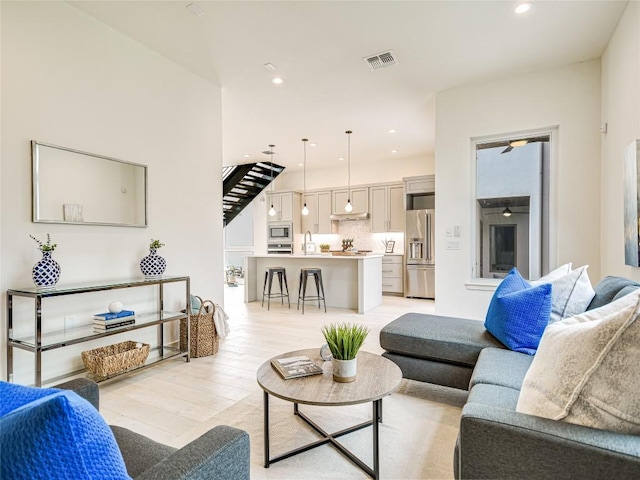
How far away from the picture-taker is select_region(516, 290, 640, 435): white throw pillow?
1.00 metres

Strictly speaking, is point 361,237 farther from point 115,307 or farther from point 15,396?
point 15,396

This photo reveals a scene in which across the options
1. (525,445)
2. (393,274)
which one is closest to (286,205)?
(393,274)

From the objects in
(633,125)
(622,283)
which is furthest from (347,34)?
(622,283)

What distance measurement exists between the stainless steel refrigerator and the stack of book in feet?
18.0

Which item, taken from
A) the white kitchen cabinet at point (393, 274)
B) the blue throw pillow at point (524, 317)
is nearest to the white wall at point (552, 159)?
the blue throw pillow at point (524, 317)

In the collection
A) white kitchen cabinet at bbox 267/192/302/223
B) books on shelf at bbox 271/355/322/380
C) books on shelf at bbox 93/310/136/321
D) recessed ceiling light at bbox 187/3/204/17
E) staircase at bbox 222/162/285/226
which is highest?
recessed ceiling light at bbox 187/3/204/17

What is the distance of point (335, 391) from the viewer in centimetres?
165

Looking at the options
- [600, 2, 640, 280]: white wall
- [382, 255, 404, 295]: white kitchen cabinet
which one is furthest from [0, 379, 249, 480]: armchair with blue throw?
[382, 255, 404, 295]: white kitchen cabinet

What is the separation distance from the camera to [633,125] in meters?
2.54

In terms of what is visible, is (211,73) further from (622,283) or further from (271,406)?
(622,283)

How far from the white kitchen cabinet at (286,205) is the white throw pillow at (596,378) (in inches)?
301

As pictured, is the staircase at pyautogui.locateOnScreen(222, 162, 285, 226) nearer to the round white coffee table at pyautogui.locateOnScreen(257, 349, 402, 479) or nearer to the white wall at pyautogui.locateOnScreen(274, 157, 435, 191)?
the white wall at pyautogui.locateOnScreen(274, 157, 435, 191)

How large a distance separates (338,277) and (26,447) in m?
5.46

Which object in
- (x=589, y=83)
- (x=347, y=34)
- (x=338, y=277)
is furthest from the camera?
(x=338, y=277)
